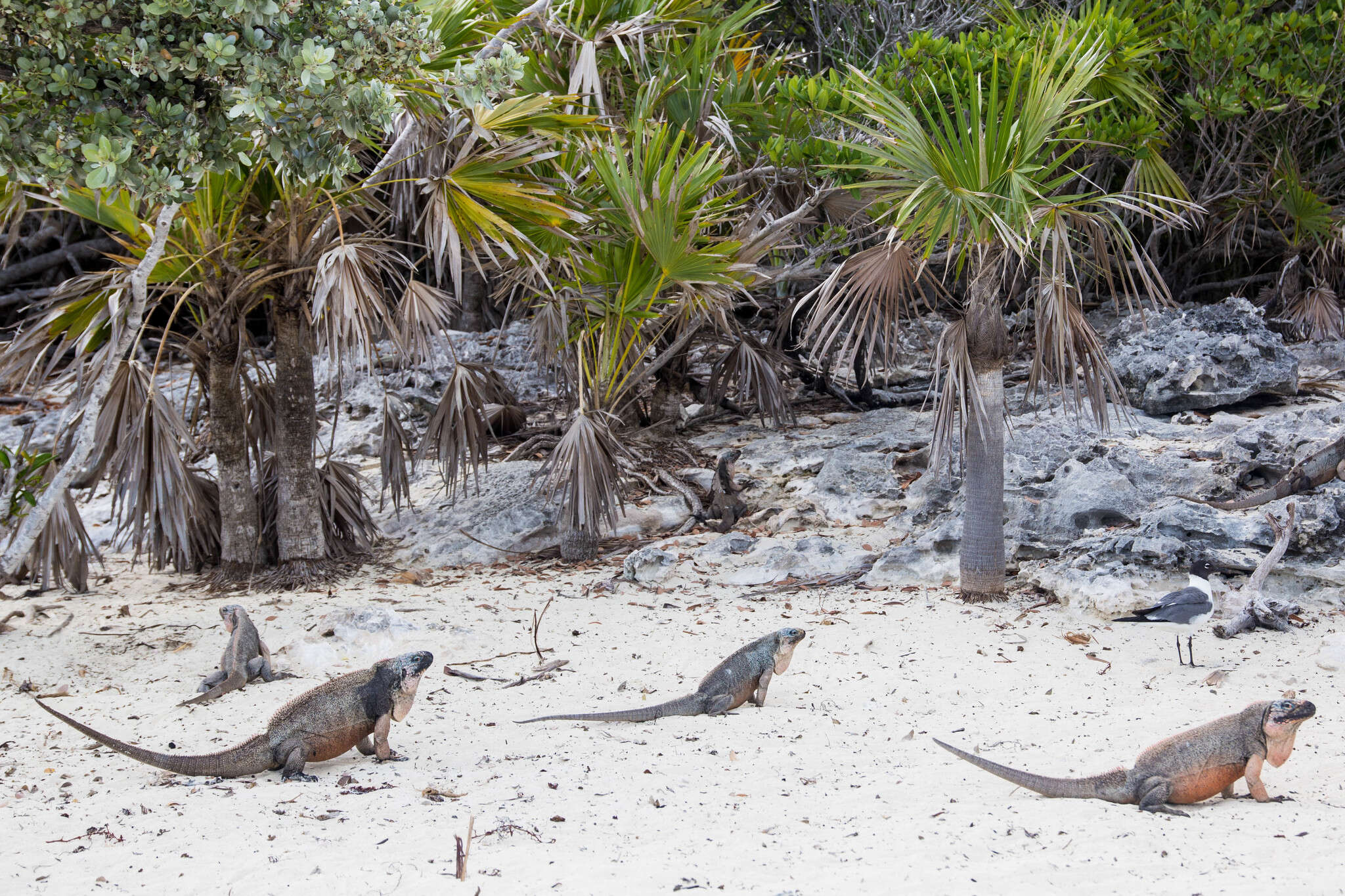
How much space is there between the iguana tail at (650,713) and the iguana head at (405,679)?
482 millimetres

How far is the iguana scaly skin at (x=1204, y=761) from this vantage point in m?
2.87

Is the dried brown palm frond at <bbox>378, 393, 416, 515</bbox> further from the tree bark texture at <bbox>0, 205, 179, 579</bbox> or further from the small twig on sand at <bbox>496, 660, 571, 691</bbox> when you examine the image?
the tree bark texture at <bbox>0, 205, 179, 579</bbox>

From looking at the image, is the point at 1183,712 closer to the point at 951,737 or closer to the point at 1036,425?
the point at 951,737

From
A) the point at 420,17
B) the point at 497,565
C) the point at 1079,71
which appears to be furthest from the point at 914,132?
the point at 497,565

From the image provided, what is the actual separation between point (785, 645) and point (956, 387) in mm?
1818

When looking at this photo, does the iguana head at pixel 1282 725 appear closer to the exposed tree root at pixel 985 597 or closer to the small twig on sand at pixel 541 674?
the exposed tree root at pixel 985 597

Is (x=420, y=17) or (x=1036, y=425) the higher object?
(x=420, y=17)

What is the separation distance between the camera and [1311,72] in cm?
848

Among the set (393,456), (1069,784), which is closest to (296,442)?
(393,456)

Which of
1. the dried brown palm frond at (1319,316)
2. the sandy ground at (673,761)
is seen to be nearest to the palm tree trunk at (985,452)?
the sandy ground at (673,761)

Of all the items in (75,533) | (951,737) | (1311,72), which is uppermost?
(1311,72)

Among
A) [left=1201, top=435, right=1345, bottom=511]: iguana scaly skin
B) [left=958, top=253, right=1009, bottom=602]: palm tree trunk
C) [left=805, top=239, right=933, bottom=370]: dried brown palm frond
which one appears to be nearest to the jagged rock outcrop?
[left=1201, top=435, right=1345, bottom=511]: iguana scaly skin

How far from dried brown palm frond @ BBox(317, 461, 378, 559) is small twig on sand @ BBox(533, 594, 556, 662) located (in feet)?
5.71

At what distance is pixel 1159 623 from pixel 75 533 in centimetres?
591
